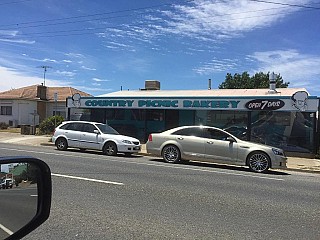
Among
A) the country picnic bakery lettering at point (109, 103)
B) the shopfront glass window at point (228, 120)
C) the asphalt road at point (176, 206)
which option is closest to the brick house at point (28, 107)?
the country picnic bakery lettering at point (109, 103)

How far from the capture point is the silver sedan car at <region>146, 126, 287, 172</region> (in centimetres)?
1278

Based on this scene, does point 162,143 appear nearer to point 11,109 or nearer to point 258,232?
point 258,232

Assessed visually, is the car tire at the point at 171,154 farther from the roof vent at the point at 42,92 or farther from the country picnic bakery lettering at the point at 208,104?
the roof vent at the point at 42,92

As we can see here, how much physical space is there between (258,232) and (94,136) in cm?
1251

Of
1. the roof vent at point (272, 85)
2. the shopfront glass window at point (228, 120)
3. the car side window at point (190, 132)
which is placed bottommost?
the car side window at point (190, 132)

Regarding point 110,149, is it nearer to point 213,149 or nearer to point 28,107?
point 213,149

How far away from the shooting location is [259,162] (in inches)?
504

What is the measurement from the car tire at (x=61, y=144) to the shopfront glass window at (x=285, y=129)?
10.1 m

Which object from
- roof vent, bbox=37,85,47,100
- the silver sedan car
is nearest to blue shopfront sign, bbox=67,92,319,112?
the silver sedan car

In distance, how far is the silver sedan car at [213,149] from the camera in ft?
41.9

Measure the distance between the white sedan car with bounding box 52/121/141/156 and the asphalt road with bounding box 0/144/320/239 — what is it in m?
5.40

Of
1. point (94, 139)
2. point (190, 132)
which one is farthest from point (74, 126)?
point (190, 132)

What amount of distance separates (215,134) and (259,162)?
1.94 m

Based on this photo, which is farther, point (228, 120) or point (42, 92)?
point (42, 92)
